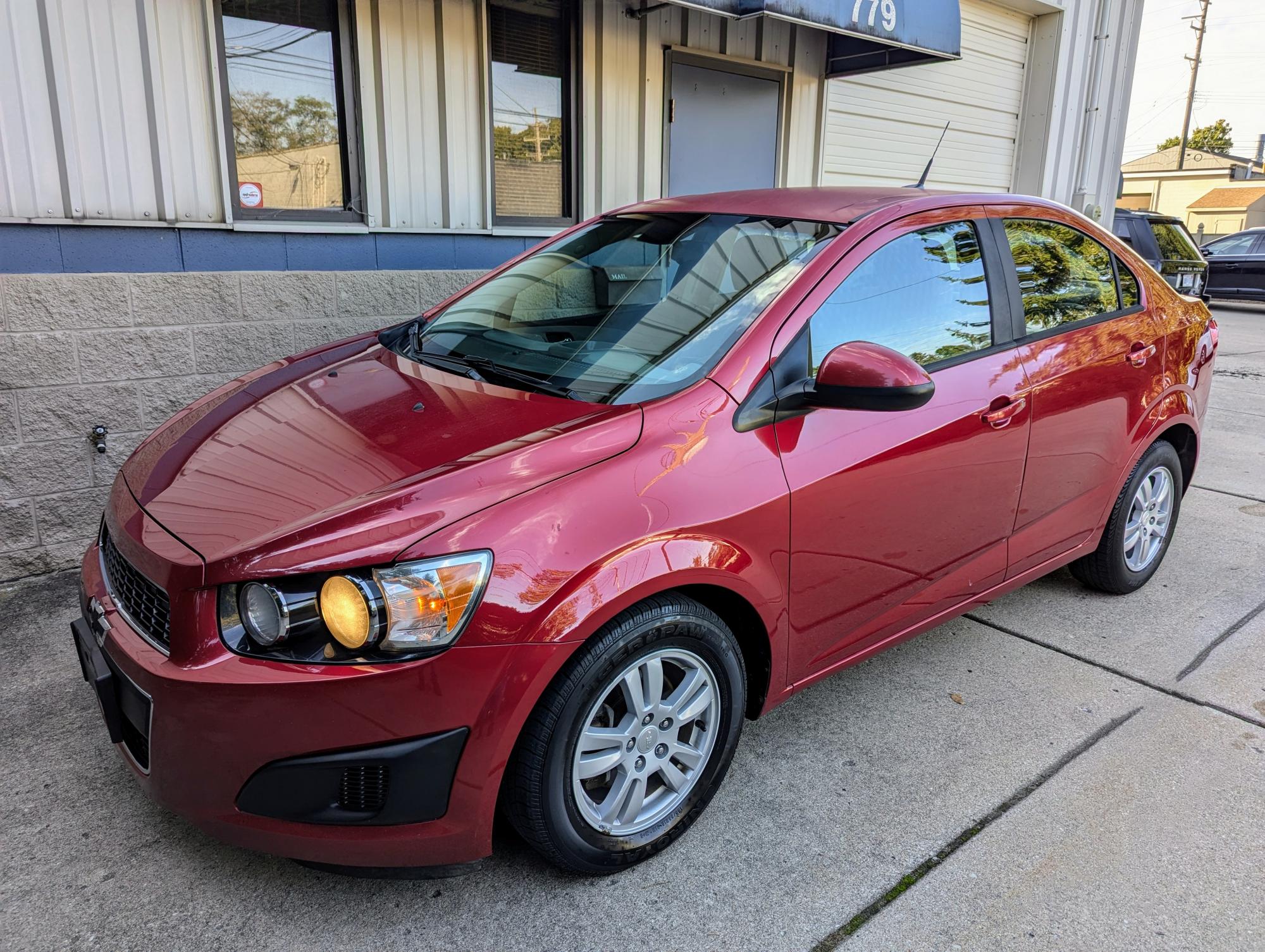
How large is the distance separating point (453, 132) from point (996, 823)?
455cm

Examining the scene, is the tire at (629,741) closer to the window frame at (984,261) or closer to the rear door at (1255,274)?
the window frame at (984,261)

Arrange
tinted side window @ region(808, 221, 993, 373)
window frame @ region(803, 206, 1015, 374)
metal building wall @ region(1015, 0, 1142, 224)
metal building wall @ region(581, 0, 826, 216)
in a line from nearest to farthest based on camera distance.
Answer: tinted side window @ region(808, 221, 993, 373), window frame @ region(803, 206, 1015, 374), metal building wall @ region(581, 0, 826, 216), metal building wall @ region(1015, 0, 1142, 224)

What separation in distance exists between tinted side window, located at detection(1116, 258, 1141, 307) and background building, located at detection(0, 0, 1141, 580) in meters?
2.86

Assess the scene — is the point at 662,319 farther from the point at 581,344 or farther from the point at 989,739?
the point at 989,739

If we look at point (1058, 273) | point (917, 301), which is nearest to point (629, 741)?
point (917, 301)

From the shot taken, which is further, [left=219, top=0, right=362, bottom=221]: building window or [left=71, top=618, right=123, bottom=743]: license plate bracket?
[left=219, top=0, right=362, bottom=221]: building window

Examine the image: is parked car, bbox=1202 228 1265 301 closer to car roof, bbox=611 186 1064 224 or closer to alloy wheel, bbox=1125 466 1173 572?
alloy wheel, bbox=1125 466 1173 572

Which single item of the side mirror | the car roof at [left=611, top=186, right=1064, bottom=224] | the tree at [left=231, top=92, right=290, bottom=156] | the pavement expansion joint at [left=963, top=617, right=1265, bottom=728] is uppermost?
the tree at [left=231, top=92, right=290, bottom=156]

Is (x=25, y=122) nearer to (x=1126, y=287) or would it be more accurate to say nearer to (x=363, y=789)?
(x=363, y=789)

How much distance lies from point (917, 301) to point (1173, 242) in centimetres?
1185

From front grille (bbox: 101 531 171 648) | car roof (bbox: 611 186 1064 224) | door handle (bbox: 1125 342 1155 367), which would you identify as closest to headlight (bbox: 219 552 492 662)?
front grille (bbox: 101 531 171 648)

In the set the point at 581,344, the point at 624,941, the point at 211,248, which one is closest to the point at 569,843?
the point at 624,941

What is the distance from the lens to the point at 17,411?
4.08 meters

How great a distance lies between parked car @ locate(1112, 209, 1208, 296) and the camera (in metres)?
11.8
